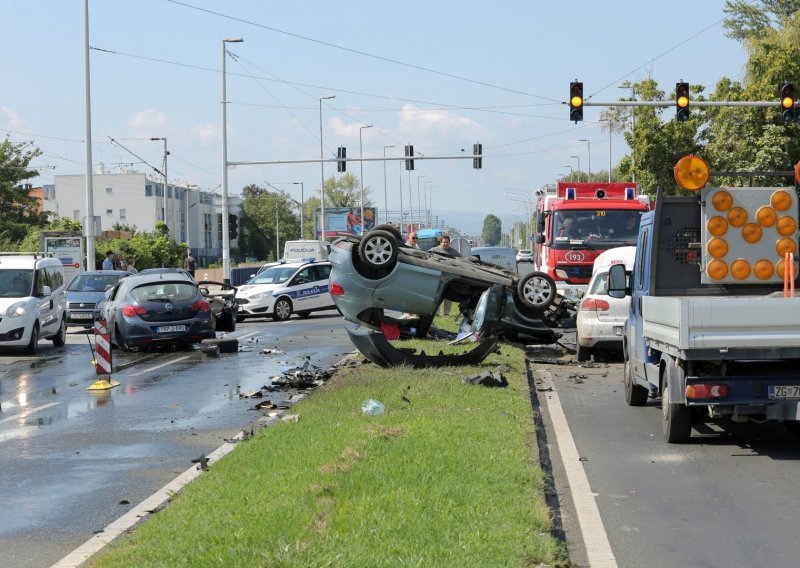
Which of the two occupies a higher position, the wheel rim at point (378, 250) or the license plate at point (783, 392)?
the wheel rim at point (378, 250)

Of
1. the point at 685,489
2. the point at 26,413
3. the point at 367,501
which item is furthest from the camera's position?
the point at 26,413

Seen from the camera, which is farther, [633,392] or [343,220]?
[343,220]

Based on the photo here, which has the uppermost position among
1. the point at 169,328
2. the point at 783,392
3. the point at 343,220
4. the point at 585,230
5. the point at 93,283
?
the point at 343,220

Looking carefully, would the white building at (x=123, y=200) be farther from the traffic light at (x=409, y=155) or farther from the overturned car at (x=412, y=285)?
the overturned car at (x=412, y=285)

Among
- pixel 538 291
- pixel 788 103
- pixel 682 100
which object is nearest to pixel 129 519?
pixel 538 291

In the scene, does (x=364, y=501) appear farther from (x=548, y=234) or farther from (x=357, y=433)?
(x=548, y=234)

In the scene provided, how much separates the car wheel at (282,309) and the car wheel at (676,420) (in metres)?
23.2

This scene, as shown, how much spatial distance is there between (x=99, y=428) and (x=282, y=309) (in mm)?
20868

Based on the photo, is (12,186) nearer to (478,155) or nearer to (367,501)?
(478,155)

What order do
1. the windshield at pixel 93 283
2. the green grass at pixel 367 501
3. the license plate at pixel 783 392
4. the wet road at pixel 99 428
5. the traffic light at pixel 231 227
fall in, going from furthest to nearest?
the traffic light at pixel 231 227, the windshield at pixel 93 283, the license plate at pixel 783 392, the wet road at pixel 99 428, the green grass at pixel 367 501

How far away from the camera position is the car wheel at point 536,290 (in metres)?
19.5

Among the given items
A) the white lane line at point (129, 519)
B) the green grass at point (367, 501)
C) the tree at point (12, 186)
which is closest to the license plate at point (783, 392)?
the green grass at point (367, 501)

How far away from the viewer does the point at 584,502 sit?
803cm

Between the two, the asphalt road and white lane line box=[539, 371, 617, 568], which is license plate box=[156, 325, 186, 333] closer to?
the asphalt road
